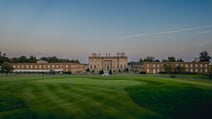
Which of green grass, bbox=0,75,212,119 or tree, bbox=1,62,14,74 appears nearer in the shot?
green grass, bbox=0,75,212,119

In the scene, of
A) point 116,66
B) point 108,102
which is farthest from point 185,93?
point 116,66

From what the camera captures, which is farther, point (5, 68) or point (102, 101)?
point (5, 68)

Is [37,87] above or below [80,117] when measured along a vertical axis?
above

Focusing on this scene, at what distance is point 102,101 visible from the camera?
6.77m

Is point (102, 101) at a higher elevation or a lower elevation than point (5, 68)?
lower

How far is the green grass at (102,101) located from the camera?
6188mm

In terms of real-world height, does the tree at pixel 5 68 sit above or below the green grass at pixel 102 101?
above

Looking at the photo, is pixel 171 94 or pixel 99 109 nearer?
pixel 99 109

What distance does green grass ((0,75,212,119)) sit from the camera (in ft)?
20.3

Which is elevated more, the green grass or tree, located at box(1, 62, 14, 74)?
tree, located at box(1, 62, 14, 74)

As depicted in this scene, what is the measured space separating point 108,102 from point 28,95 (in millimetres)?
2278

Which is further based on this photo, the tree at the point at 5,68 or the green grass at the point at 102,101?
the tree at the point at 5,68

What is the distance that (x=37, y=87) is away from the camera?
7363 millimetres

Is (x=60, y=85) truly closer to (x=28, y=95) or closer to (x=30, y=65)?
(x=28, y=95)
